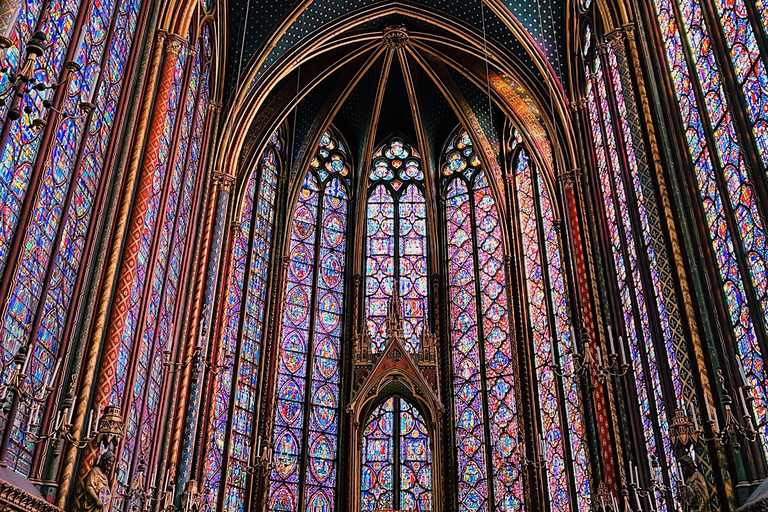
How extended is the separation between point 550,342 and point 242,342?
7.39 meters

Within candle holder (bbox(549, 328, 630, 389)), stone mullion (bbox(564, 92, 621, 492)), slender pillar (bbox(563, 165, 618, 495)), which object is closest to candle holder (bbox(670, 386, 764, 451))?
candle holder (bbox(549, 328, 630, 389))

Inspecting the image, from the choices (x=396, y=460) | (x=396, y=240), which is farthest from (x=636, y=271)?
(x=396, y=240)

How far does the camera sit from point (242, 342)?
18.7 m

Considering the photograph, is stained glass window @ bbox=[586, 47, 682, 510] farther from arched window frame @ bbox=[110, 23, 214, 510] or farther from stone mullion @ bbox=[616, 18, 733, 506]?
arched window frame @ bbox=[110, 23, 214, 510]

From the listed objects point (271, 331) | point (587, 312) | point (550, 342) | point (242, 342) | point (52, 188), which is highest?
point (271, 331)

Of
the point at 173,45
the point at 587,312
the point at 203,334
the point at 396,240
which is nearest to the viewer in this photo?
the point at 173,45

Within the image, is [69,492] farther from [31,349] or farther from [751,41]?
[751,41]

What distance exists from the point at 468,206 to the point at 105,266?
43.3 feet

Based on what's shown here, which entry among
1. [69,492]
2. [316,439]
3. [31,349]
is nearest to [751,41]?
[31,349]

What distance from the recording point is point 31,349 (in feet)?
31.0

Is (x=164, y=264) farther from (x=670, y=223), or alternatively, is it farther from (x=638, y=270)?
(x=670, y=223)

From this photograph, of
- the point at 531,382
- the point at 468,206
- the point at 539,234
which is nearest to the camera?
the point at 531,382

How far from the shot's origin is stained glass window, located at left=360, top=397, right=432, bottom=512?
18.6m

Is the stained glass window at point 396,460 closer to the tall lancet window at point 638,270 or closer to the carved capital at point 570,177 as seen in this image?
the tall lancet window at point 638,270
